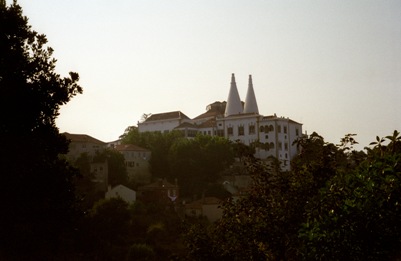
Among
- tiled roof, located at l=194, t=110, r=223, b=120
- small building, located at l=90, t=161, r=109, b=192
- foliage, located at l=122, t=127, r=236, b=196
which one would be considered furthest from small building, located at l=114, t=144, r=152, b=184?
tiled roof, located at l=194, t=110, r=223, b=120

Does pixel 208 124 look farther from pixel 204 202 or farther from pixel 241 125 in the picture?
pixel 204 202

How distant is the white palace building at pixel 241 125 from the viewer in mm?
98000

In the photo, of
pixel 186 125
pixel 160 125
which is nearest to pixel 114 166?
pixel 186 125

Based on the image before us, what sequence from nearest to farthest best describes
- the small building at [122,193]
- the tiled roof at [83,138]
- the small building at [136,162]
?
1. the small building at [122,193]
2. the tiled roof at [83,138]
3. the small building at [136,162]

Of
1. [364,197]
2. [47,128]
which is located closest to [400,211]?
[364,197]

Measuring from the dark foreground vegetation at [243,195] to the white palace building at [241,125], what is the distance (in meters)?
73.3

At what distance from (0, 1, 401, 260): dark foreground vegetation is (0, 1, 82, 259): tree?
0.09 ft

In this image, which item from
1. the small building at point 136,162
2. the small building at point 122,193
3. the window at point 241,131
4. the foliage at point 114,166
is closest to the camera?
the small building at point 122,193

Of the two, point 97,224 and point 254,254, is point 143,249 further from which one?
point 254,254

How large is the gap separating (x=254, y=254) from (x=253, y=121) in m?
86.5

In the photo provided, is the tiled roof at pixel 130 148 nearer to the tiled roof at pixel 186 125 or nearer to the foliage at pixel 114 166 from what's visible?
the foliage at pixel 114 166

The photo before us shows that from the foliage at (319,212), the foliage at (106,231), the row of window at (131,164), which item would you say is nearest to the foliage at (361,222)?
the foliage at (319,212)

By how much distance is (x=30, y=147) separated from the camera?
51.9 ft

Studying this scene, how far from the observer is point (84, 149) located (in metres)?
87.7
